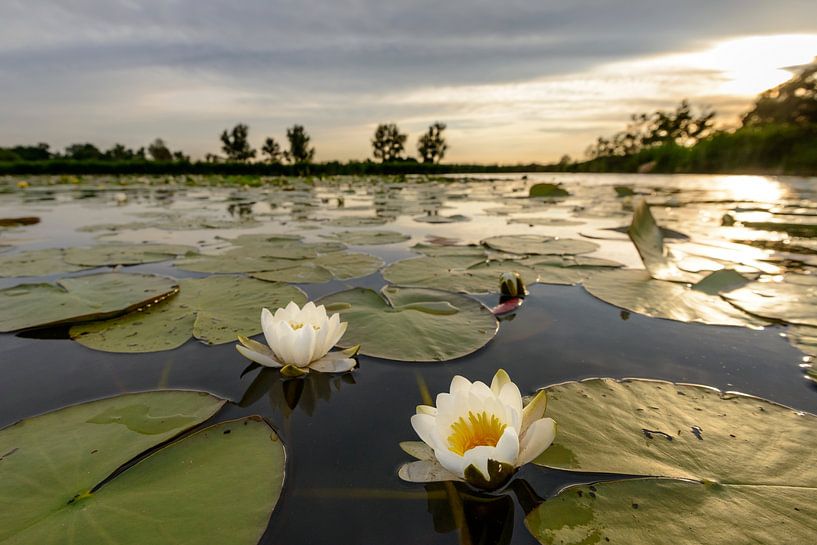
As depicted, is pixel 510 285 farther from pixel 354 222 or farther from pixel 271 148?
pixel 271 148

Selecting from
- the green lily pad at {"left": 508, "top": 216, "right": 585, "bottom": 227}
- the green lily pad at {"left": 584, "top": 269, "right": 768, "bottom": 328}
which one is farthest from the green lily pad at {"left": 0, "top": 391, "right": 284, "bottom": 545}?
the green lily pad at {"left": 508, "top": 216, "right": 585, "bottom": 227}

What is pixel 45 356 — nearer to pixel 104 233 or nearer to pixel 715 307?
pixel 715 307

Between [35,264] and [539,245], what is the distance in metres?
2.77

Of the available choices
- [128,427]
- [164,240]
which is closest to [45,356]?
[128,427]

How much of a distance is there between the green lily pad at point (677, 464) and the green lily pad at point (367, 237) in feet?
6.10

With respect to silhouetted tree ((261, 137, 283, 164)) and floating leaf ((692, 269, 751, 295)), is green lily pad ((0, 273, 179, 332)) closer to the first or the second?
floating leaf ((692, 269, 751, 295))

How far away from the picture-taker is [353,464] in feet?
2.16

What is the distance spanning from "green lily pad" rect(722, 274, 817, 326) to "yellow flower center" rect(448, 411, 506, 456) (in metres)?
1.21

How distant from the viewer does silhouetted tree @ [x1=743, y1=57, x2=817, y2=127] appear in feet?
69.7

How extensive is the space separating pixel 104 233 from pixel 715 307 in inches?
150

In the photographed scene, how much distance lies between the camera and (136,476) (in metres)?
0.63

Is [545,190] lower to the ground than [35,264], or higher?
higher

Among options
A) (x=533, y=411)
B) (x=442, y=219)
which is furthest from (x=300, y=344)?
(x=442, y=219)

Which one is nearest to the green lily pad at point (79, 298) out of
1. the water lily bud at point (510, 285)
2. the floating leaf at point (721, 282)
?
the water lily bud at point (510, 285)
